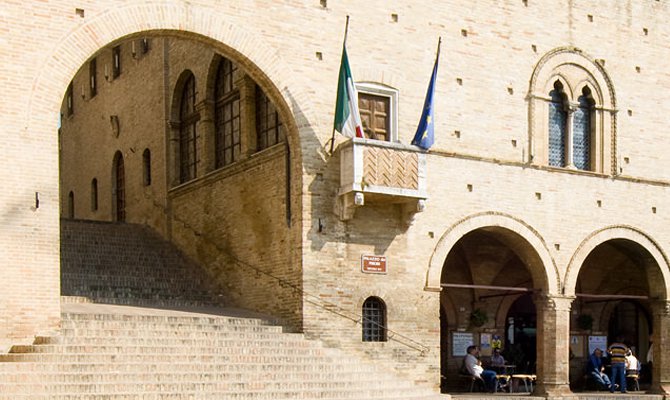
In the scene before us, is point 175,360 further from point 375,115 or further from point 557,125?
point 557,125

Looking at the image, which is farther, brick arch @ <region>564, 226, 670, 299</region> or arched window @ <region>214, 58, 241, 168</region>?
arched window @ <region>214, 58, 241, 168</region>

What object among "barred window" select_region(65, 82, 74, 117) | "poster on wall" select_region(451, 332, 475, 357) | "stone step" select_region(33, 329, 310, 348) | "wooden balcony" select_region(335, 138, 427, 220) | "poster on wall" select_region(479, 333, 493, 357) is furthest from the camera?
"barred window" select_region(65, 82, 74, 117)

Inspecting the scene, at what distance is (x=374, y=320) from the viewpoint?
1839 centimetres

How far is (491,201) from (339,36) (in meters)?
4.70

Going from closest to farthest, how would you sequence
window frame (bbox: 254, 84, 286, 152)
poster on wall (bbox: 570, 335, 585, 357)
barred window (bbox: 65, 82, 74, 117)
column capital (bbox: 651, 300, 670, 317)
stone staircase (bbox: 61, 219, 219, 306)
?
stone staircase (bbox: 61, 219, 219, 306) → window frame (bbox: 254, 84, 286, 152) → column capital (bbox: 651, 300, 670, 317) → poster on wall (bbox: 570, 335, 585, 357) → barred window (bbox: 65, 82, 74, 117)

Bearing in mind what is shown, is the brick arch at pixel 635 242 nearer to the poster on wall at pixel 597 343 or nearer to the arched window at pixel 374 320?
the poster on wall at pixel 597 343

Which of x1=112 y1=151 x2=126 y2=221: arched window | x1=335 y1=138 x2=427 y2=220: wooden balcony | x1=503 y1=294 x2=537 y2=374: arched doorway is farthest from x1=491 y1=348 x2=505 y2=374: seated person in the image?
x1=112 y1=151 x2=126 y2=221: arched window

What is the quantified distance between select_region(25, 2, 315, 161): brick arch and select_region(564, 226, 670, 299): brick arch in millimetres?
7024

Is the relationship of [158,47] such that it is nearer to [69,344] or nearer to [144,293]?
[144,293]

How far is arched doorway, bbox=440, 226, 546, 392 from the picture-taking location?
77.4ft

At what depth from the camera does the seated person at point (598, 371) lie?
2311 cm

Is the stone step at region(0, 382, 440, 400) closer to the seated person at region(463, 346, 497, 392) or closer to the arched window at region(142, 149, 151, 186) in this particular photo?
the seated person at region(463, 346, 497, 392)

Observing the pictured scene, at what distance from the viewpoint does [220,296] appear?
20.6 meters

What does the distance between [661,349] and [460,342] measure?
472cm
